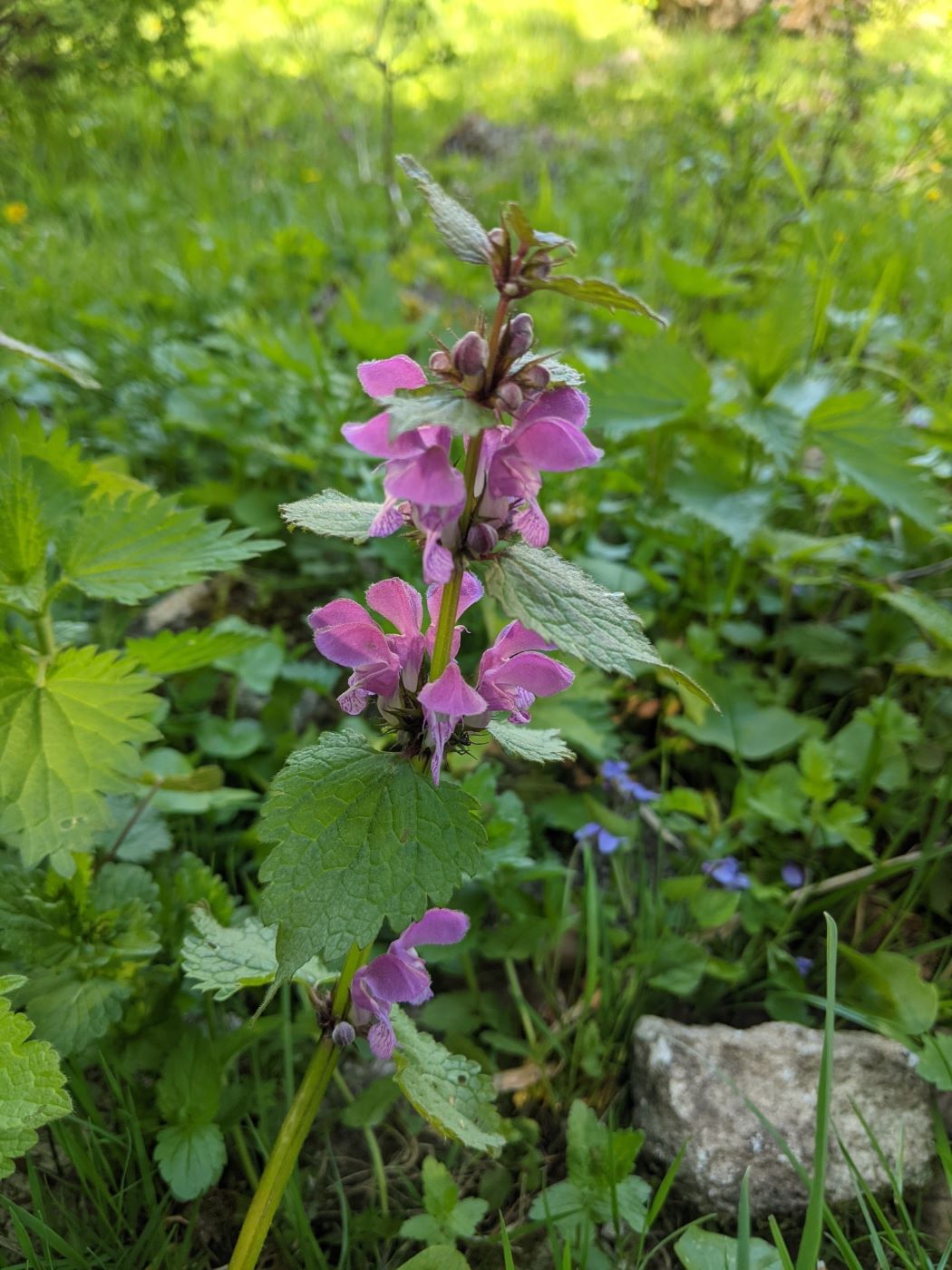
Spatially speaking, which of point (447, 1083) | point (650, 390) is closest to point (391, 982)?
point (447, 1083)

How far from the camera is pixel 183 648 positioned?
4.27 ft

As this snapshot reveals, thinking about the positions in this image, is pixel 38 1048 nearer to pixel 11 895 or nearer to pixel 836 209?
pixel 11 895

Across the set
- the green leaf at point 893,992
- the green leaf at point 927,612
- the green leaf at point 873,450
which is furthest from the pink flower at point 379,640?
the green leaf at point 873,450

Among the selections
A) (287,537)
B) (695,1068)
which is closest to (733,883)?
(695,1068)

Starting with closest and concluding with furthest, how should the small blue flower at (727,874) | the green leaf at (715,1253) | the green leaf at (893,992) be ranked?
the green leaf at (715,1253) → the green leaf at (893,992) → the small blue flower at (727,874)

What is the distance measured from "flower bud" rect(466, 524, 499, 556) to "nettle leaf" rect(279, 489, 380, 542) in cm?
9

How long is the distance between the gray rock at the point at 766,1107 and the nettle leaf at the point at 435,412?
0.99 m

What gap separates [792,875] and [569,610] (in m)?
1.08

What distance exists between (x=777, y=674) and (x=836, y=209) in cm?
279

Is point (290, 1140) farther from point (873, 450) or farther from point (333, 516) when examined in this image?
point (873, 450)

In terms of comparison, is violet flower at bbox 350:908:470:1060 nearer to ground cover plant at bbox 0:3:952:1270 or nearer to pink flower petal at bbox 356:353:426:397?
ground cover plant at bbox 0:3:952:1270

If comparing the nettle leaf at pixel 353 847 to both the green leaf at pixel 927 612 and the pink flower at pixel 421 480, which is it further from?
the green leaf at pixel 927 612

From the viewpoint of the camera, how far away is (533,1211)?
1214 millimetres

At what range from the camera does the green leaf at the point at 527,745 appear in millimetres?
919
